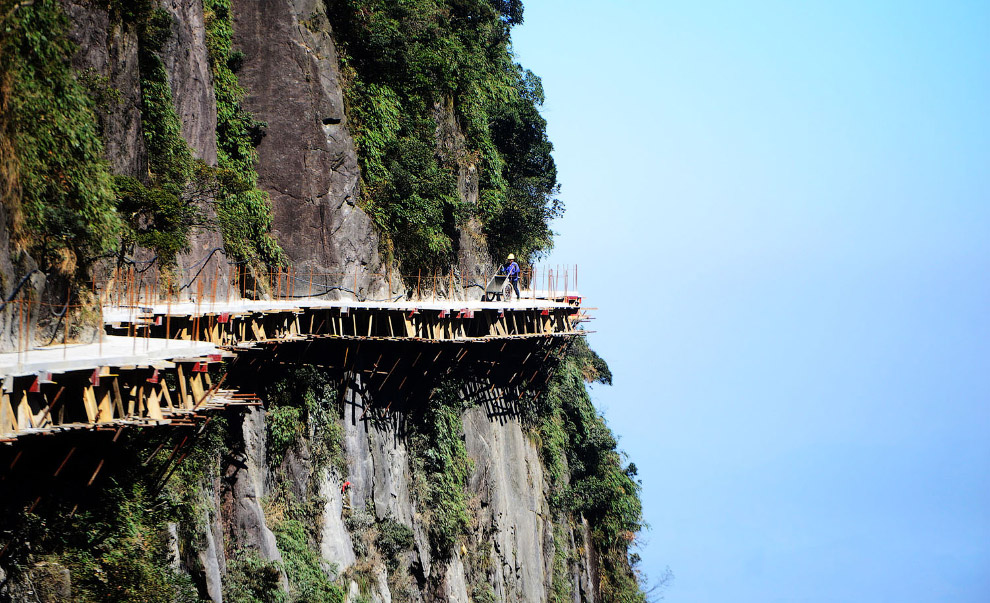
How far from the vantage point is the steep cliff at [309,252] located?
15523 millimetres

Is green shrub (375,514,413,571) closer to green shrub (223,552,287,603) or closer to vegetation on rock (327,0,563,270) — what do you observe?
green shrub (223,552,287,603)

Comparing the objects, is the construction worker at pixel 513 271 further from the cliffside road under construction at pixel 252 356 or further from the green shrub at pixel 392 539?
the green shrub at pixel 392 539

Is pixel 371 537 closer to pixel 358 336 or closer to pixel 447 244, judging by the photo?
pixel 358 336

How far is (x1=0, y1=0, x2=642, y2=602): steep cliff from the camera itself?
50.9 ft

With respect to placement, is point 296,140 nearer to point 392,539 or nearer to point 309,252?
point 309,252

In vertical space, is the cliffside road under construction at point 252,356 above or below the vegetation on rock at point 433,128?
below

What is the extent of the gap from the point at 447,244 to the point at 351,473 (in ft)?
39.1

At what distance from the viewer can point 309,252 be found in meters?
31.9

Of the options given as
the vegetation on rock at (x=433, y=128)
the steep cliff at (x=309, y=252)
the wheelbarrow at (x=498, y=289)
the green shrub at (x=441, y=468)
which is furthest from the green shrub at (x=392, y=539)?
the wheelbarrow at (x=498, y=289)

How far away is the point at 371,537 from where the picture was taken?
28.4 metres

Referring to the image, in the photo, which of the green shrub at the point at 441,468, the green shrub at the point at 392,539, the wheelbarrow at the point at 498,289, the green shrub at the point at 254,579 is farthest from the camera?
the wheelbarrow at the point at 498,289

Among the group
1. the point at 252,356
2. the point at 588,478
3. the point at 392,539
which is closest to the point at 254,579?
the point at 252,356

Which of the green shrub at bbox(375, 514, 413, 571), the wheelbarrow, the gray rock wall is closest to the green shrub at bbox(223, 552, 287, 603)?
the green shrub at bbox(375, 514, 413, 571)

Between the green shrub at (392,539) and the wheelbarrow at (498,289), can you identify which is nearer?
the green shrub at (392,539)
